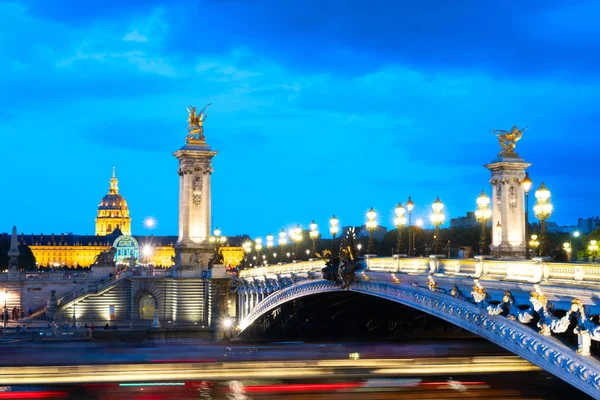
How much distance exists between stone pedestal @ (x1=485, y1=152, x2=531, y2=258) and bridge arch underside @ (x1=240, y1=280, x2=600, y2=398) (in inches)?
892

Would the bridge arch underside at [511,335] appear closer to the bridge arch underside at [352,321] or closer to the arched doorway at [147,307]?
the bridge arch underside at [352,321]

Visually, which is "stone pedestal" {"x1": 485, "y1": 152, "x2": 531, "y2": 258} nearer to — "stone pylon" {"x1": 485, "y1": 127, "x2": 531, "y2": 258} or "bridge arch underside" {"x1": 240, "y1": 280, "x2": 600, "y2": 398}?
"stone pylon" {"x1": 485, "y1": 127, "x2": 531, "y2": 258}

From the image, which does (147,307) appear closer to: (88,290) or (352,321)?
(88,290)

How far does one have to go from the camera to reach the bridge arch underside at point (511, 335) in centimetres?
1911

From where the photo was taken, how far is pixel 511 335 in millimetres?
22453

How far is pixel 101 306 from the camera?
81625 millimetres

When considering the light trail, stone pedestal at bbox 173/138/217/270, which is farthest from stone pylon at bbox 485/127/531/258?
stone pedestal at bbox 173/138/217/270

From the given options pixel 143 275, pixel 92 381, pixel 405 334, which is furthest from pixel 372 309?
pixel 143 275

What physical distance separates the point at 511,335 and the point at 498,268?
7.89 ft

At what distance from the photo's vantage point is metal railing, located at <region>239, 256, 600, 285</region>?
19.7 metres

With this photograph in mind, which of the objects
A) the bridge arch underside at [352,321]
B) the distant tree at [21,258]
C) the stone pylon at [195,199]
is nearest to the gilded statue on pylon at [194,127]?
the stone pylon at [195,199]

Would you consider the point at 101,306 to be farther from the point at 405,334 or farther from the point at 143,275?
the point at 405,334

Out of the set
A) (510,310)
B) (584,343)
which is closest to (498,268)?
(510,310)

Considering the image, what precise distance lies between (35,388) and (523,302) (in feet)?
51.2
